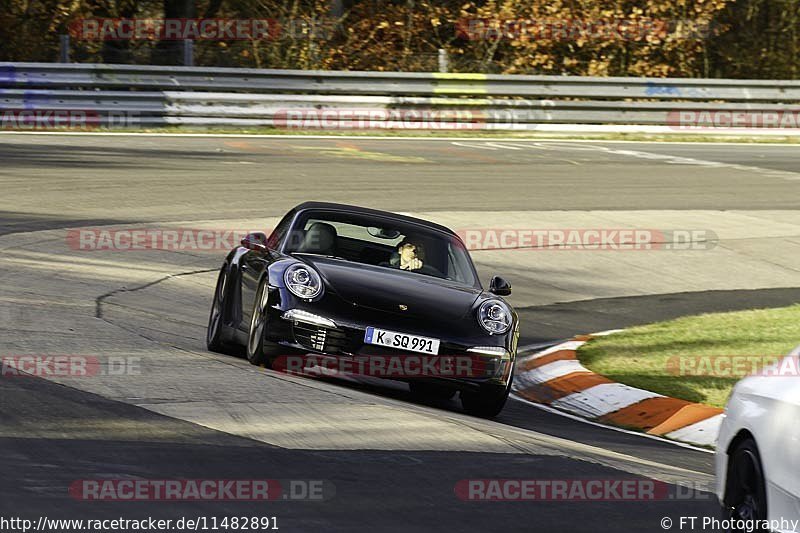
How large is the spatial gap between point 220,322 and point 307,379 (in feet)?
4.78

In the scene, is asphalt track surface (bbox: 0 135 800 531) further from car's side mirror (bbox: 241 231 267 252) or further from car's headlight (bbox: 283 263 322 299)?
car's side mirror (bbox: 241 231 267 252)

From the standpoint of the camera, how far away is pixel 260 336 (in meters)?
9.40

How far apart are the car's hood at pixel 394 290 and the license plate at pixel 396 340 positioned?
0.17m

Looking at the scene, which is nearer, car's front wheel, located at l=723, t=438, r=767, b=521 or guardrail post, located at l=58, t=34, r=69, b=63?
car's front wheel, located at l=723, t=438, r=767, b=521

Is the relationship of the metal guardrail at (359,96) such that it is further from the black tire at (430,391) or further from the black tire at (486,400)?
the black tire at (486,400)

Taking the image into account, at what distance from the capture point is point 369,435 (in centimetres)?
743

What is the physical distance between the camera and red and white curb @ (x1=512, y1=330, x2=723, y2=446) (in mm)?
9477

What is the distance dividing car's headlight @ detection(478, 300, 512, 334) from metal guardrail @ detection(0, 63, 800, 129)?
55.6 ft

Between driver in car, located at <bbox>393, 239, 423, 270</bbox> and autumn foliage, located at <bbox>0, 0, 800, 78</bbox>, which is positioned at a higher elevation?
autumn foliage, located at <bbox>0, 0, 800, 78</bbox>
